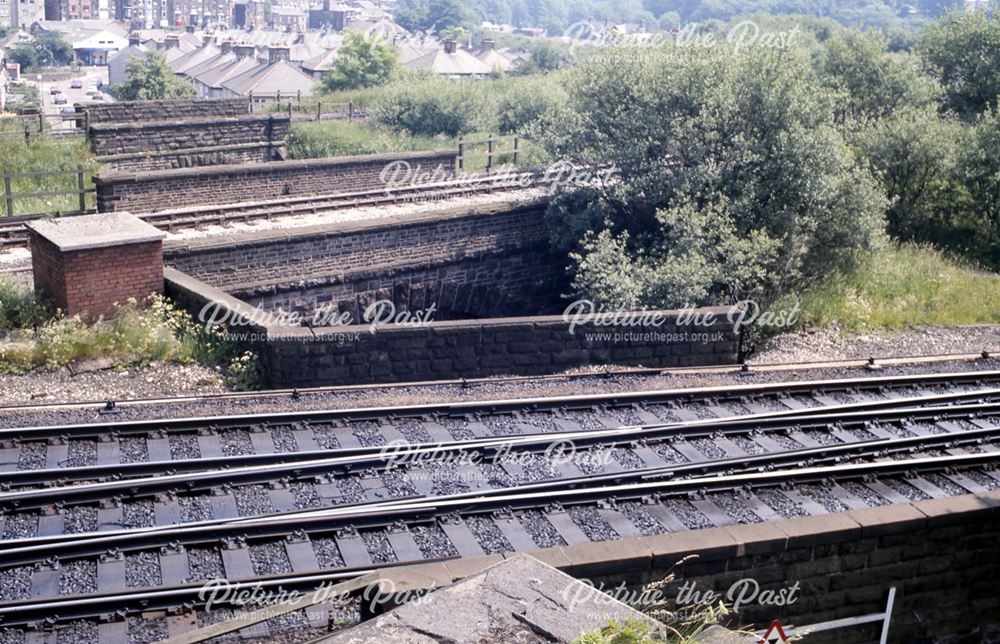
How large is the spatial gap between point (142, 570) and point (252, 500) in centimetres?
135

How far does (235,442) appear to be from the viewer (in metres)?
9.61

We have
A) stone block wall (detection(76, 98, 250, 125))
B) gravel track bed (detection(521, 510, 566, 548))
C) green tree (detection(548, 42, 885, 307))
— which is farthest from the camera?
stone block wall (detection(76, 98, 250, 125))

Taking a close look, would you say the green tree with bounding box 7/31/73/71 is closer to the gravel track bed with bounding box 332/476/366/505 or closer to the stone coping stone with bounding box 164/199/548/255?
the stone coping stone with bounding box 164/199/548/255

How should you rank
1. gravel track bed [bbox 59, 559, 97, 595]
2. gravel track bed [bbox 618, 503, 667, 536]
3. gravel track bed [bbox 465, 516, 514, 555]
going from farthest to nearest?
gravel track bed [bbox 618, 503, 667, 536] → gravel track bed [bbox 465, 516, 514, 555] → gravel track bed [bbox 59, 559, 97, 595]

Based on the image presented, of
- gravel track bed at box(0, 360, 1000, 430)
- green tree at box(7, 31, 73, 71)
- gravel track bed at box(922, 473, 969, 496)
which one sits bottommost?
green tree at box(7, 31, 73, 71)

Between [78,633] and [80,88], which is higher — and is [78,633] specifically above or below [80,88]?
above

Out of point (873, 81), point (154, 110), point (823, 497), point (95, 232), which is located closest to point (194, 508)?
point (823, 497)

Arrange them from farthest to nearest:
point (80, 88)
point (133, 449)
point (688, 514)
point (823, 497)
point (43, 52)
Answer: point (43, 52) → point (80, 88) → point (133, 449) → point (823, 497) → point (688, 514)

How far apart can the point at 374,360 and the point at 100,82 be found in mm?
93629

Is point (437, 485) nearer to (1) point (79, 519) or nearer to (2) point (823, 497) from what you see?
(1) point (79, 519)

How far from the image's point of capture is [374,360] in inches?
470

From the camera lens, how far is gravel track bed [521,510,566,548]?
794 centimetres

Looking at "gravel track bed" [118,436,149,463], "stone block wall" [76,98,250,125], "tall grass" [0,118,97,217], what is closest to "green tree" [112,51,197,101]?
"stone block wall" [76,98,250,125]

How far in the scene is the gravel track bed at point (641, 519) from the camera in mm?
8195
